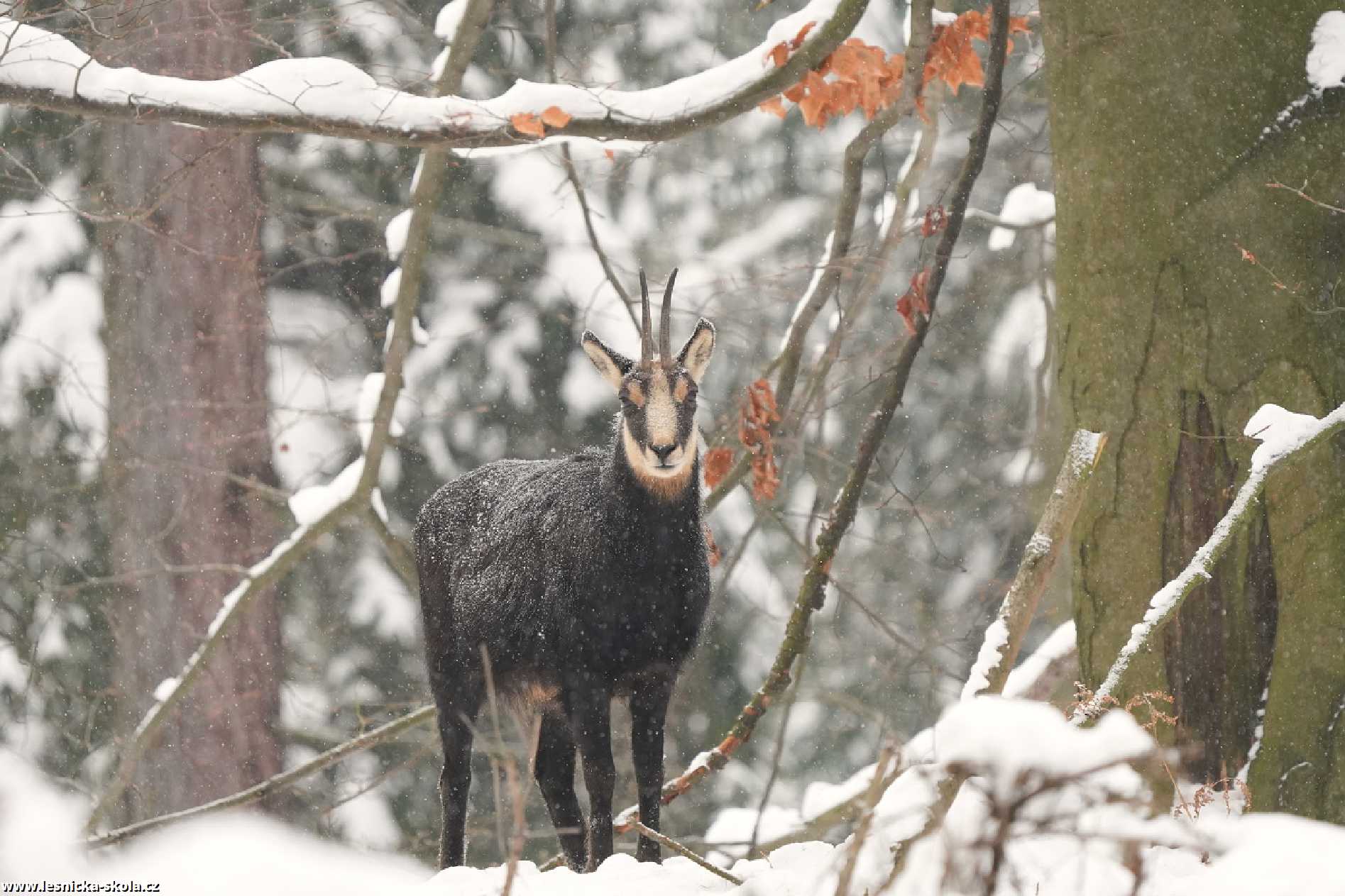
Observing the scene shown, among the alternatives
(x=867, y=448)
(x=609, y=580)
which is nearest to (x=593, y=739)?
(x=609, y=580)

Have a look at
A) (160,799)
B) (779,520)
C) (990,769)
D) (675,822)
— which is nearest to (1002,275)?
(675,822)

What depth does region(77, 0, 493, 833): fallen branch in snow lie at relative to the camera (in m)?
8.09

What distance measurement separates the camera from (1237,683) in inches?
187

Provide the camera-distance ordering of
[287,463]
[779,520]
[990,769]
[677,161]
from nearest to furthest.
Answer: [990,769] < [779,520] < [287,463] < [677,161]

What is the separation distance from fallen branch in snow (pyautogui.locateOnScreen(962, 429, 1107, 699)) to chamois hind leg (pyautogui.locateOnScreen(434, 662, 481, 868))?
2.58m

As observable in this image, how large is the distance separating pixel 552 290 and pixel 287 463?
2.80 meters

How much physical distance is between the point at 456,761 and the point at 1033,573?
9.86 ft

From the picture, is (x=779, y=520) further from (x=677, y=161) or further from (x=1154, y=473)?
(x=677, y=161)

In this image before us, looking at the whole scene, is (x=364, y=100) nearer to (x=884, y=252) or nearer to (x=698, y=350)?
(x=698, y=350)

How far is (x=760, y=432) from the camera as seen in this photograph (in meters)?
6.72

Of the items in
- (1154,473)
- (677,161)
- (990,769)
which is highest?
(677,161)

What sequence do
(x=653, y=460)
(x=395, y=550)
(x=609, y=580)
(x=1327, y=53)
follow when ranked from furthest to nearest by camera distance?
(x=395, y=550)
(x=609, y=580)
(x=653, y=460)
(x=1327, y=53)

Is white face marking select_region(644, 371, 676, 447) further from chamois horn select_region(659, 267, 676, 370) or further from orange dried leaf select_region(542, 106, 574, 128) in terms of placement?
orange dried leaf select_region(542, 106, 574, 128)

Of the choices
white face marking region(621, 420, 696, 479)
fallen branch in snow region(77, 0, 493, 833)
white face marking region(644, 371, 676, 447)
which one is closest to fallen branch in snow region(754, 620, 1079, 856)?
white face marking region(621, 420, 696, 479)
